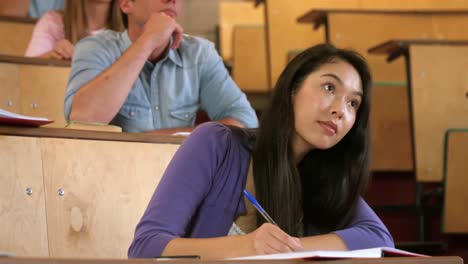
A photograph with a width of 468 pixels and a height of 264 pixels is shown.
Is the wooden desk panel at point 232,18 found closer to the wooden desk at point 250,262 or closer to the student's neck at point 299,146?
the student's neck at point 299,146

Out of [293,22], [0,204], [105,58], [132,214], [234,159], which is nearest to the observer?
[234,159]

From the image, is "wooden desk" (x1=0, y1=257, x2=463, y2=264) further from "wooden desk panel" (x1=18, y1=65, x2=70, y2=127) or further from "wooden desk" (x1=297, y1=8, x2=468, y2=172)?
"wooden desk" (x1=297, y1=8, x2=468, y2=172)

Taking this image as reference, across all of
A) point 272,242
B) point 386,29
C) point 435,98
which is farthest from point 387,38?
point 272,242

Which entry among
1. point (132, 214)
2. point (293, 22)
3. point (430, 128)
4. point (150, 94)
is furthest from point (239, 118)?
point (293, 22)

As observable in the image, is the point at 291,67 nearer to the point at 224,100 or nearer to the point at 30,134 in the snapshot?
the point at 30,134

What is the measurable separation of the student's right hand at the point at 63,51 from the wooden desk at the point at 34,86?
0.11 metres

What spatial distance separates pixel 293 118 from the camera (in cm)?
166

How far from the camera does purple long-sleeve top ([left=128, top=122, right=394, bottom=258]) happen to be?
4.94 feet

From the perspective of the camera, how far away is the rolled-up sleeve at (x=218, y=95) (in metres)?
2.38

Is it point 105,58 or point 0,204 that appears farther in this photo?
point 105,58

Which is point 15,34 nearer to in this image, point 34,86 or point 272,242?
point 34,86

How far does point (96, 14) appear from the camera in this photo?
114 inches

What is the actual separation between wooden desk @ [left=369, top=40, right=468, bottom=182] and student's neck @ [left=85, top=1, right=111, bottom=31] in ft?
4.12

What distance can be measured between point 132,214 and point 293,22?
2.73 meters
